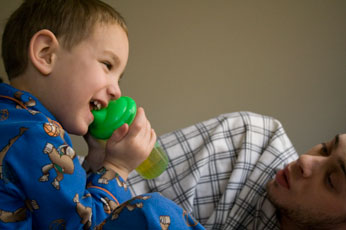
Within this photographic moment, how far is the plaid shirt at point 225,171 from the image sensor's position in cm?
Answer: 102

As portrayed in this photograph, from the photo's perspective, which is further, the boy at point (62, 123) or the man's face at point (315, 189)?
the man's face at point (315, 189)

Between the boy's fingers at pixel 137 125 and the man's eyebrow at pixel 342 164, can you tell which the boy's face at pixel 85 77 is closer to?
the boy's fingers at pixel 137 125

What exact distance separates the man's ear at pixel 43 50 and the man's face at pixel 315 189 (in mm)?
727

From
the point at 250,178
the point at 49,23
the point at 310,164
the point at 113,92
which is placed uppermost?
the point at 49,23

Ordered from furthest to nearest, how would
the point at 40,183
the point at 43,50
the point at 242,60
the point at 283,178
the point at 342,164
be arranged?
the point at 242,60, the point at 283,178, the point at 342,164, the point at 43,50, the point at 40,183

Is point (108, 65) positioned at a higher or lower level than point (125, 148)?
higher

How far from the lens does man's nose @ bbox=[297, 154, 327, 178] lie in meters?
0.89

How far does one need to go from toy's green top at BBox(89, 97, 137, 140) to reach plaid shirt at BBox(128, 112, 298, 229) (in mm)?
345

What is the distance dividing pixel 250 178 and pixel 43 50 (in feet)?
2.46

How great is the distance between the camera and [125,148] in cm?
73

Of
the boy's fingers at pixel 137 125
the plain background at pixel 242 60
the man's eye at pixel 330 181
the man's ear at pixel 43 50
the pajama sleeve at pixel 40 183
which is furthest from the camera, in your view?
the plain background at pixel 242 60

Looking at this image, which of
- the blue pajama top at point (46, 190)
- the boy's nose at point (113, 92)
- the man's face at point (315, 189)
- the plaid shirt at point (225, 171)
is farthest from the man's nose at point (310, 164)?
the boy's nose at point (113, 92)

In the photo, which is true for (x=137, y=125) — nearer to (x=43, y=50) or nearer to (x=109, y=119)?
(x=109, y=119)

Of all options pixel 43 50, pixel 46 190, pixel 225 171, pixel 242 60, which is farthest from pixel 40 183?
pixel 242 60
